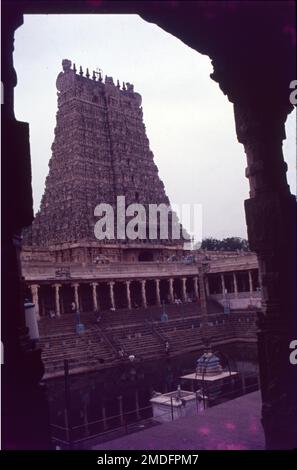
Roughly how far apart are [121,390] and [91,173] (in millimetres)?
35106

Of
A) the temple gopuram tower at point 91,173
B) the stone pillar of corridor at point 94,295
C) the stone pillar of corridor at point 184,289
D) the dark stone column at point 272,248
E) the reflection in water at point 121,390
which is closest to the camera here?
the dark stone column at point 272,248

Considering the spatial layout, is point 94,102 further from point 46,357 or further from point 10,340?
point 10,340

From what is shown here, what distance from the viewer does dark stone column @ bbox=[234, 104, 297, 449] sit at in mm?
5797

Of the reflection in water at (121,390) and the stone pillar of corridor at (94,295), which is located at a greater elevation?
the stone pillar of corridor at (94,295)

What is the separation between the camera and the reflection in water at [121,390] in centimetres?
1593

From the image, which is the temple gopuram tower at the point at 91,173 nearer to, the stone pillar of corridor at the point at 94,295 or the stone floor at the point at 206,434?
the stone pillar of corridor at the point at 94,295

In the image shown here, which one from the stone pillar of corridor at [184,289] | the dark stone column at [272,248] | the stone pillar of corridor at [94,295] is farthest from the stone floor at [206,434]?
the stone pillar of corridor at [184,289]

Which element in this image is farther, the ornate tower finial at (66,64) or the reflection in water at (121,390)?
the ornate tower finial at (66,64)

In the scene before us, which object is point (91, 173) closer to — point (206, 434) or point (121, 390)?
point (121, 390)

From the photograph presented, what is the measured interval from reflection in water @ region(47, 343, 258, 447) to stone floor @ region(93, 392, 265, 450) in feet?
20.1

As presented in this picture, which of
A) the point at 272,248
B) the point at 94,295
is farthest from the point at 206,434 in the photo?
the point at 94,295

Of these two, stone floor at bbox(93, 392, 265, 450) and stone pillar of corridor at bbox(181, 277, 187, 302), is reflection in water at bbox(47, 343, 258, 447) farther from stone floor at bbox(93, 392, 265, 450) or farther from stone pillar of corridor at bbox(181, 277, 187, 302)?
stone pillar of corridor at bbox(181, 277, 187, 302)

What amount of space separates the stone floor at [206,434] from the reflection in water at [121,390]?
6128mm

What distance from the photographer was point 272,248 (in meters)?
5.99
